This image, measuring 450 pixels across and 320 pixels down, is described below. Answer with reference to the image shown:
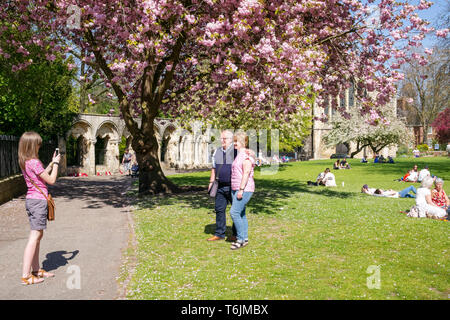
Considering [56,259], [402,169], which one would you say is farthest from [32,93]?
[402,169]

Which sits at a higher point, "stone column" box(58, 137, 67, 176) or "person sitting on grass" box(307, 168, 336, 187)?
"stone column" box(58, 137, 67, 176)

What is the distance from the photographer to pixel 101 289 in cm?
505

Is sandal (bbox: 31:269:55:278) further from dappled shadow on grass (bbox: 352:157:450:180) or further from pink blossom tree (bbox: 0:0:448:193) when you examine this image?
dappled shadow on grass (bbox: 352:157:450:180)

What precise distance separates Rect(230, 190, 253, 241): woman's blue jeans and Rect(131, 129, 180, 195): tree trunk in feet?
29.4

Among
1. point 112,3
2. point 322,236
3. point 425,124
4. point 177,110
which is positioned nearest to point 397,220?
point 322,236

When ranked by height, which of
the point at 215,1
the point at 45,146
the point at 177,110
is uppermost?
the point at 215,1

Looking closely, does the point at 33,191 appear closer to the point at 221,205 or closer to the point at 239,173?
the point at 239,173

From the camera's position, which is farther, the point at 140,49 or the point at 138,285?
the point at 140,49

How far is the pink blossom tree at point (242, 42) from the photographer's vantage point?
971 cm

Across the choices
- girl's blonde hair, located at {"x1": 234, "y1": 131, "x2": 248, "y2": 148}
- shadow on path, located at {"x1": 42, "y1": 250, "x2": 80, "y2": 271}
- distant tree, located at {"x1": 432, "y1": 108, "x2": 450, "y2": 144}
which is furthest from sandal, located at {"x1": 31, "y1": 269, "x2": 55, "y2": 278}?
distant tree, located at {"x1": 432, "y1": 108, "x2": 450, "y2": 144}

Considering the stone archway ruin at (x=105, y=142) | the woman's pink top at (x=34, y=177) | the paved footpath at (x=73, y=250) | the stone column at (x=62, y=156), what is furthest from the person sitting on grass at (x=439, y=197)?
the stone column at (x=62, y=156)

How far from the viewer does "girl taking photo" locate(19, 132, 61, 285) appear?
5.25 metres

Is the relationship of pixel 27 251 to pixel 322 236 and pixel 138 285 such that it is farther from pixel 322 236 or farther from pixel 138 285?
pixel 322 236
